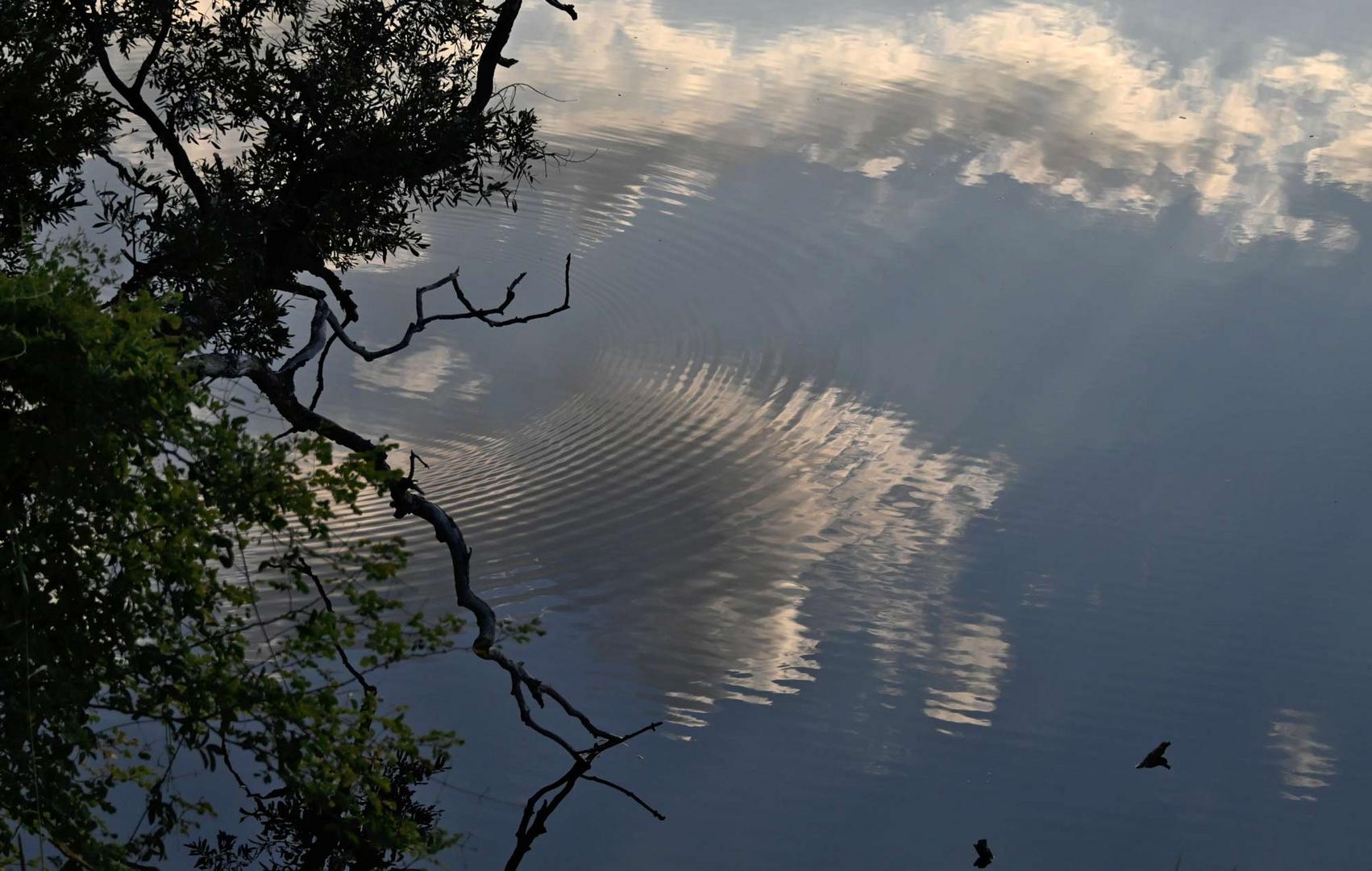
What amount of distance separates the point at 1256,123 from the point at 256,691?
2164cm

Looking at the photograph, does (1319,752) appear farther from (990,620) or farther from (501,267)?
(501,267)

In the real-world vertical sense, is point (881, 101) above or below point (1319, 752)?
above

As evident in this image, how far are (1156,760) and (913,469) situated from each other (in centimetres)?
420

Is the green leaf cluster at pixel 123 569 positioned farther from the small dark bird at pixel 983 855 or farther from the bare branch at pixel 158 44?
the bare branch at pixel 158 44

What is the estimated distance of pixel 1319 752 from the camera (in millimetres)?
10117

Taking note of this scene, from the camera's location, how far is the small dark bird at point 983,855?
8906 mm

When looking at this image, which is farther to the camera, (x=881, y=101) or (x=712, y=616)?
(x=881, y=101)

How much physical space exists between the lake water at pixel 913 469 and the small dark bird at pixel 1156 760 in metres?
0.09

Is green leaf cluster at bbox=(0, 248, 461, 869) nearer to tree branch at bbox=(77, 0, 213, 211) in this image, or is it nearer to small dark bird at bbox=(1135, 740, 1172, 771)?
tree branch at bbox=(77, 0, 213, 211)

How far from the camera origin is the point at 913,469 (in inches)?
524

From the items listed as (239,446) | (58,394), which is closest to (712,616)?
(239,446)

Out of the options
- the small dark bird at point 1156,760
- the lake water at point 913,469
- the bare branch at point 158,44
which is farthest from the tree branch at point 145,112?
the small dark bird at point 1156,760

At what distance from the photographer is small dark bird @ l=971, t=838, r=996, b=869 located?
891 cm

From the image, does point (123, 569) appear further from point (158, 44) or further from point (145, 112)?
point (158, 44)
